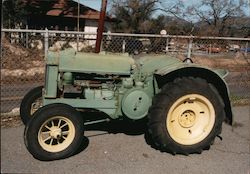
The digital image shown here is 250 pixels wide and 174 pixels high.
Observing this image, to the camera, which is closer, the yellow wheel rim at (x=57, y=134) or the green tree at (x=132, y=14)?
the yellow wheel rim at (x=57, y=134)

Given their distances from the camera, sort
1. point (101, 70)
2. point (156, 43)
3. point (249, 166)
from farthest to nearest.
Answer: point (156, 43) < point (101, 70) < point (249, 166)

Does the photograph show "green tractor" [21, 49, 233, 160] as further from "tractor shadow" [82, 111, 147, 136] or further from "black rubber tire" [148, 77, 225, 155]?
"tractor shadow" [82, 111, 147, 136]

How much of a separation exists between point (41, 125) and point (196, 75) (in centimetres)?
227

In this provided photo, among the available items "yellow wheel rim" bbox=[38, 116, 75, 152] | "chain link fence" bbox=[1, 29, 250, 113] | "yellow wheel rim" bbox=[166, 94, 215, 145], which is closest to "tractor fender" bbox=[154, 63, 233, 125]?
"yellow wheel rim" bbox=[166, 94, 215, 145]

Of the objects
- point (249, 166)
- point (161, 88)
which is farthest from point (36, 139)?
point (249, 166)

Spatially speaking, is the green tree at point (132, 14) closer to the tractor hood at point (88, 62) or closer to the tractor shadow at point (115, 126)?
the tractor shadow at point (115, 126)

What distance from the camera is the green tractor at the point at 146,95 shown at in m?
4.84

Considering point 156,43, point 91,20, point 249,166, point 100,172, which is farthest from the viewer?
point 91,20

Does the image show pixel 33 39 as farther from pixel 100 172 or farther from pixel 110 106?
pixel 100 172

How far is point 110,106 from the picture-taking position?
503 cm

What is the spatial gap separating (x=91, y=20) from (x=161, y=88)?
29.0 m

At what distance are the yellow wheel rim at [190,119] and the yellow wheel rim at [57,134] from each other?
1.34 metres

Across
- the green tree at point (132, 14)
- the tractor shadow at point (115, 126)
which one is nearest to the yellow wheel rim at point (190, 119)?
the tractor shadow at point (115, 126)

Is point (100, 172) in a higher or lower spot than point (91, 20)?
lower
